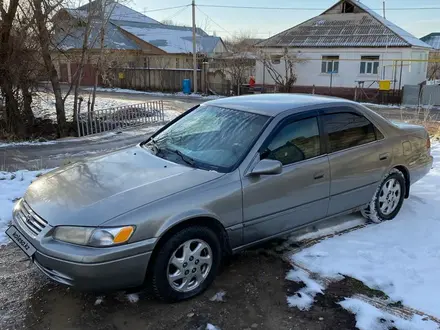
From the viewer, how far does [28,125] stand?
14.5 metres

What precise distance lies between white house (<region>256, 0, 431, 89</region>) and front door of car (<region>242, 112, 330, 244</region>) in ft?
78.1

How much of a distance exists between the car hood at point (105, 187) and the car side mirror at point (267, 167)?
38 centimetres

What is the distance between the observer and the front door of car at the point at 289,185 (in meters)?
3.65

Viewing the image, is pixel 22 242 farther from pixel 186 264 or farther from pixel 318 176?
pixel 318 176

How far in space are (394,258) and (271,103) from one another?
6.34 ft

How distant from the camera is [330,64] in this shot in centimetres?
2758

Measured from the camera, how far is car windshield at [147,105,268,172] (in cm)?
371

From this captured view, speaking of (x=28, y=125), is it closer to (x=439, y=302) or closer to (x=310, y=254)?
(x=310, y=254)

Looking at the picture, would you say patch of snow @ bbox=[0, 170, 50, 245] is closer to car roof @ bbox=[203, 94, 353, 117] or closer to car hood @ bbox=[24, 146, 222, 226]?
car hood @ bbox=[24, 146, 222, 226]

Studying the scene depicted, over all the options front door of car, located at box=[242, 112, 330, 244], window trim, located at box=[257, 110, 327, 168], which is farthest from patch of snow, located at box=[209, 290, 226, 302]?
window trim, located at box=[257, 110, 327, 168]

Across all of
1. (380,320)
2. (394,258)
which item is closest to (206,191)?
(380,320)

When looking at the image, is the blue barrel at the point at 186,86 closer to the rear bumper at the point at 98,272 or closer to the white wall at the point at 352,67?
the white wall at the point at 352,67

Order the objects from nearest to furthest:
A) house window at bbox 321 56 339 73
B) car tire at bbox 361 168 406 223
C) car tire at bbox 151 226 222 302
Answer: car tire at bbox 151 226 222 302 → car tire at bbox 361 168 406 223 → house window at bbox 321 56 339 73

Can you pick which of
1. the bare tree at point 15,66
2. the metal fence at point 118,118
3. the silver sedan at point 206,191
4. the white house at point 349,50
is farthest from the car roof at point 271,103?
the white house at point 349,50
